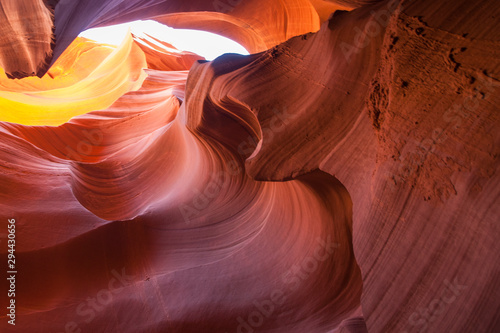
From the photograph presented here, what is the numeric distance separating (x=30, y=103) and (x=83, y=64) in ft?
7.06

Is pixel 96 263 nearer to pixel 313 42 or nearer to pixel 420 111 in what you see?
pixel 313 42

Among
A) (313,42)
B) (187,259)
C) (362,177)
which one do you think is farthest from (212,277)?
(313,42)

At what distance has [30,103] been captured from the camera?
201 inches
